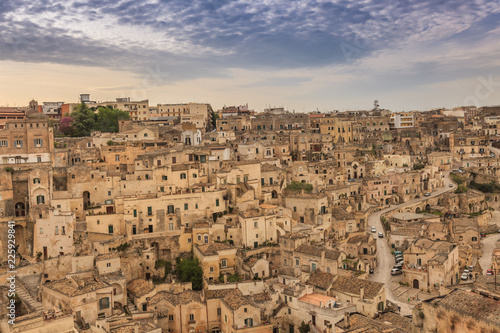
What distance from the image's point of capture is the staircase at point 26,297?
22042 mm

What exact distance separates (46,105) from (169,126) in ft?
57.4

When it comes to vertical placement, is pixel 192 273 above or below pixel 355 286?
above

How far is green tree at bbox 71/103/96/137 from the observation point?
46875mm

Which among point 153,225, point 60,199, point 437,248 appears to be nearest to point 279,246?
point 153,225

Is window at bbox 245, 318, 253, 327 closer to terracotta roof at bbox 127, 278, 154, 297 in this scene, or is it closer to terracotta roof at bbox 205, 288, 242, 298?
terracotta roof at bbox 205, 288, 242, 298

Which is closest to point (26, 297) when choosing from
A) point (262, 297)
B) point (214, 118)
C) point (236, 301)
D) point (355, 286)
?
point (236, 301)

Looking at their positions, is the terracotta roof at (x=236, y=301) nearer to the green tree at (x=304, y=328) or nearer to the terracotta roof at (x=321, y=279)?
the green tree at (x=304, y=328)

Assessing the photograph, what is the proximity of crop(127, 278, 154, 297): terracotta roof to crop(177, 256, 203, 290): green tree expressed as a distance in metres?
2.19

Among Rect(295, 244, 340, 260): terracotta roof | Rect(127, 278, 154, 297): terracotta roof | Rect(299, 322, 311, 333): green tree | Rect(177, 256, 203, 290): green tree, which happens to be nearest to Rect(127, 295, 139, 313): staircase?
Rect(127, 278, 154, 297): terracotta roof

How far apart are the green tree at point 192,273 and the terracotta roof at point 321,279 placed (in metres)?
6.13

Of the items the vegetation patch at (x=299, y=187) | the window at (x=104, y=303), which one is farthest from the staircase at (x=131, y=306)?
the vegetation patch at (x=299, y=187)

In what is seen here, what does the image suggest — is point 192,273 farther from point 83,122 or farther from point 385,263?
point 83,122

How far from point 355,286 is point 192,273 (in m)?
9.05

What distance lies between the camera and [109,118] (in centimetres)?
4906
